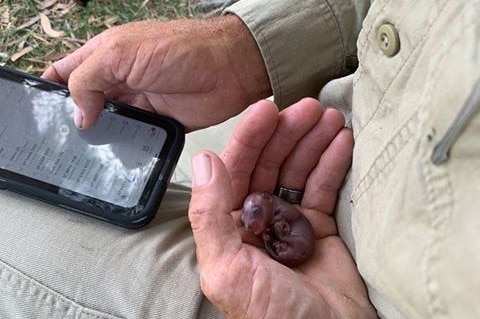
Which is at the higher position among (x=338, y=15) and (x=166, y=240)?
(x=338, y=15)

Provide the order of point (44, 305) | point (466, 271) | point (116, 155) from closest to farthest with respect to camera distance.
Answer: point (466, 271) → point (44, 305) → point (116, 155)

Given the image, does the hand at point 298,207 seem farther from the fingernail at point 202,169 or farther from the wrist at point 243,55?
the wrist at point 243,55

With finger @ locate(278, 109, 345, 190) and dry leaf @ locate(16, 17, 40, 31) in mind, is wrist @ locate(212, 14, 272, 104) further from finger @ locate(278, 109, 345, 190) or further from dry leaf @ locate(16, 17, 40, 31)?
dry leaf @ locate(16, 17, 40, 31)

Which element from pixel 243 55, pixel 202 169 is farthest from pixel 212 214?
pixel 243 55

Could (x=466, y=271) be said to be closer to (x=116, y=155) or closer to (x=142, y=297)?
(x=142, y=297)

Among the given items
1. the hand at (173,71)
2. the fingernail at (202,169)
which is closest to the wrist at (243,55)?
the hand at (173,71)

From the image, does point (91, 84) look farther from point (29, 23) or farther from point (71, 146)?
point (29, 23)

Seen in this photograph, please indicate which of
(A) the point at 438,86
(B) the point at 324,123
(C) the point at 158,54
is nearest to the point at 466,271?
(A) the point at 438,86
